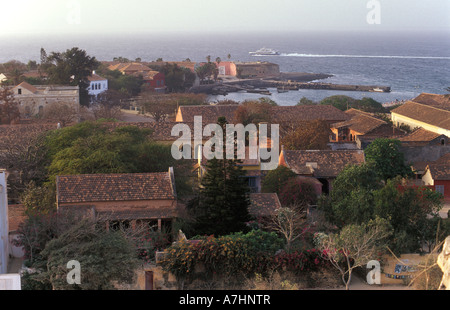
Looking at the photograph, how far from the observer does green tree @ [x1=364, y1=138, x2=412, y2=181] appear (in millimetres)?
24125

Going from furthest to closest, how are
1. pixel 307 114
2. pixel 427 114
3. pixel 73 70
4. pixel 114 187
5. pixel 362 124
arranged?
1. pixel 73 70
2. pixel 307 114
3. pixel 427 114
4. pixel 362 124
5. pixel 114 187

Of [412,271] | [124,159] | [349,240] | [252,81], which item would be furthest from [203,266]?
[252,81]

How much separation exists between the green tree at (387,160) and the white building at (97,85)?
30.9m

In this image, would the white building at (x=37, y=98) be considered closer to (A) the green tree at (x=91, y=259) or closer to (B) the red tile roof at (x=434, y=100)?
(B) the red tile roof at (x=434, y=100)

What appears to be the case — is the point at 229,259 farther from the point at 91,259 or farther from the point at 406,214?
the point at 406,214

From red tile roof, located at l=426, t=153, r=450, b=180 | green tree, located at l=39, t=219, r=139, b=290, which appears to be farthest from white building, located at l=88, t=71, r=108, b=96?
green tree, located at l=39, t=219, r=139, b=290

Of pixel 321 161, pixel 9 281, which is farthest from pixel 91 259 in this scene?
pixel 321 161

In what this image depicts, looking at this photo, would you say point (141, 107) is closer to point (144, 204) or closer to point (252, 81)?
point (144, 204)

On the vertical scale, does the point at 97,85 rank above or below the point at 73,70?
below

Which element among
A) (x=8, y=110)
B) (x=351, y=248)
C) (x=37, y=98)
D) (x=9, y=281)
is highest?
(x=37, y=98)

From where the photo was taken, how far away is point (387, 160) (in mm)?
24312

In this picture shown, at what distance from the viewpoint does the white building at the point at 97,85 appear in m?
51.1

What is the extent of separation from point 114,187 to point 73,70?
29.8m

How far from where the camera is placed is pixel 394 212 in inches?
684
